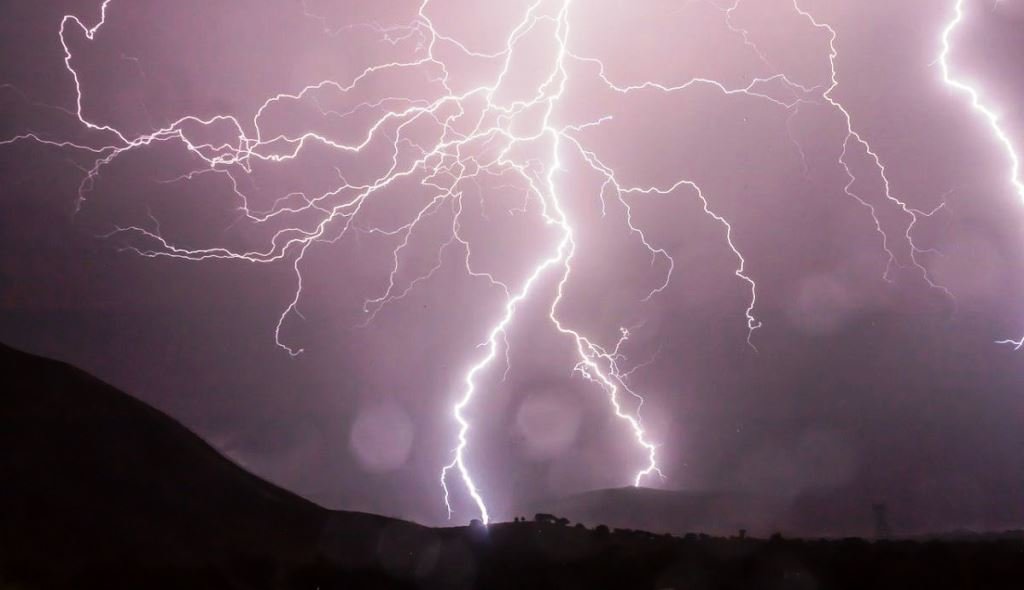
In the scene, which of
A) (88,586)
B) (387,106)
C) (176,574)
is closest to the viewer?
(88,586)

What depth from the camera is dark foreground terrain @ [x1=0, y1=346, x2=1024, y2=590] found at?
22.2ft

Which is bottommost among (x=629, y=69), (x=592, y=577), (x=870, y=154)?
(x=592, y=577)

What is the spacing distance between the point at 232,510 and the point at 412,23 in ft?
25.4

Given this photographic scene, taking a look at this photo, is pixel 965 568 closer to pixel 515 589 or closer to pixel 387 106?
pixel 515 589

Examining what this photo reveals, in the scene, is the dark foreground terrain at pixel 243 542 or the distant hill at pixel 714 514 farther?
the distant hill at pixel 714 514

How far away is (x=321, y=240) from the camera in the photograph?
9.93m

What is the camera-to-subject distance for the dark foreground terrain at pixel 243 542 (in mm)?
6781

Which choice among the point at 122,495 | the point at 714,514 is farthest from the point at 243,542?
the point at 714,514

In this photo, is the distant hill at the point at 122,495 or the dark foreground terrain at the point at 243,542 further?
the distant hill at the point at 122,495

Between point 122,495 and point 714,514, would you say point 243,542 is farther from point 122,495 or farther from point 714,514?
point 714,514

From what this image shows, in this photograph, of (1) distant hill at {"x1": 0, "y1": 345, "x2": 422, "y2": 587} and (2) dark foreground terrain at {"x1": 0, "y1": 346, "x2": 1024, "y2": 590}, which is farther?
(1) distant hill at {"x1": 0, "y1": 345, "x2": 422, "y2": 587}

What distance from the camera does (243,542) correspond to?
31.0 feet

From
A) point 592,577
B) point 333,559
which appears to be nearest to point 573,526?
point 592,577

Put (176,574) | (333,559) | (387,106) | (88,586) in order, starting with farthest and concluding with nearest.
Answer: (387,106) → (333,559) → (176,574) → (88,586)
